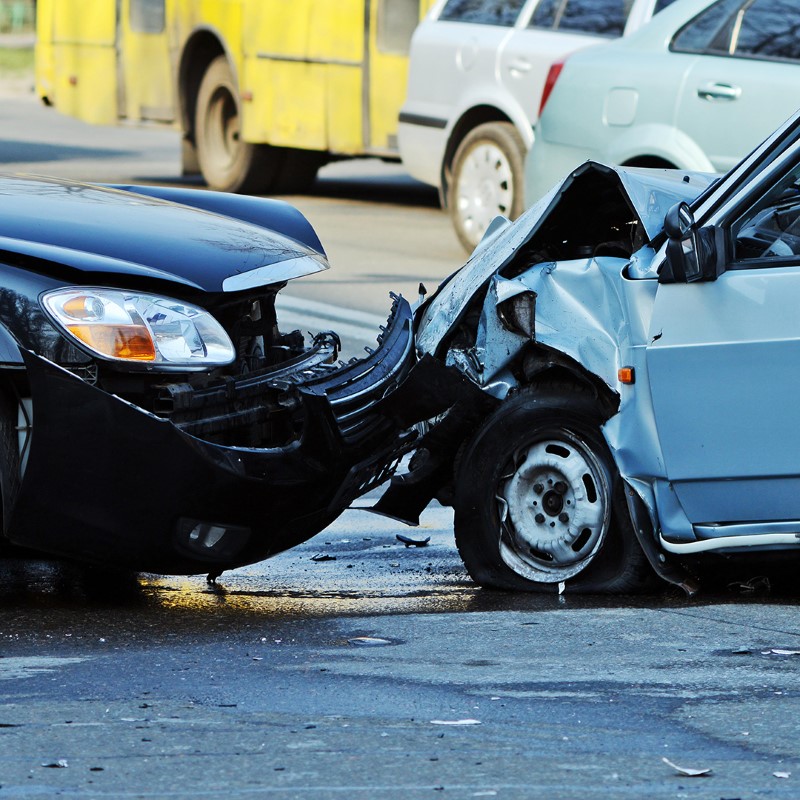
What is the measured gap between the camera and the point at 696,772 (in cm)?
395

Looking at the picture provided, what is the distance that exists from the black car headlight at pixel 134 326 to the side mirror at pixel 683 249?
4.11 feet

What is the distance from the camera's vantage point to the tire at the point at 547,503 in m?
5.47

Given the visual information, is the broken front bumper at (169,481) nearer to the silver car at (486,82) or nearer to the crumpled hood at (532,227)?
the crumpled hood at (532,227)

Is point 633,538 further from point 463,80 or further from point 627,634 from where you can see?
point 463,80

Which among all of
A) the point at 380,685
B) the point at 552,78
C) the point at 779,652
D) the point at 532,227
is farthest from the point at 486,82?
the point at 380,685

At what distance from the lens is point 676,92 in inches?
412

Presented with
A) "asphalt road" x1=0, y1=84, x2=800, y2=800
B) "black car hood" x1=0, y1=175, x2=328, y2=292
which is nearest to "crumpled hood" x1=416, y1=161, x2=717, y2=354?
"black car hood" x1=0, y1=175, x2=328, y2=292

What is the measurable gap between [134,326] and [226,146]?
1229 centimetres

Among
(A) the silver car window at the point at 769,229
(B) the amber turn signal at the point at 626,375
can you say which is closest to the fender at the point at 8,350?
(B) the amber turn signal at the point at 626,375

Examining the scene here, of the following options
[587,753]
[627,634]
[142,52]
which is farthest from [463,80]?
[587,753]

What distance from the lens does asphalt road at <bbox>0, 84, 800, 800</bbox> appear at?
3.95 metres

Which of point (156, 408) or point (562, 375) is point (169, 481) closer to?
point (156, 408)

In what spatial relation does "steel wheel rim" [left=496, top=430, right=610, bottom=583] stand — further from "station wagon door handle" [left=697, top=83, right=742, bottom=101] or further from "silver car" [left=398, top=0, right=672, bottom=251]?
"silver car" [left=398, top=0, right=672, bottom=251]

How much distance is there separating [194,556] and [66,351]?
649 mm
